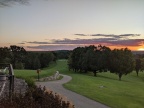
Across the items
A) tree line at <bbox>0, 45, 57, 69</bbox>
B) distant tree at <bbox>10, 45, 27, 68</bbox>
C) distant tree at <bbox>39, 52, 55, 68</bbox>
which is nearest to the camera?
tree line at <bbox>0, 45, 57, 69</bbox>

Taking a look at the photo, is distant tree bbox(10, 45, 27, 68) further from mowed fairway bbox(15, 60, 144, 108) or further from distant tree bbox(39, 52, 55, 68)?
distant tree bbox(39, 52, 55, 68)

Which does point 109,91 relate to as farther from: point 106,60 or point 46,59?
point 46,59

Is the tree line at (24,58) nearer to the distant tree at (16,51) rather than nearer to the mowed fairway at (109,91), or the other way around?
the distant tree at (16,51)

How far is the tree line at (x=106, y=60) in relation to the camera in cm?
5819

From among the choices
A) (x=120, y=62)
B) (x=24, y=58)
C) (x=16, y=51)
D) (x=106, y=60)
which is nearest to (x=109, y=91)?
(x=16, y=51)

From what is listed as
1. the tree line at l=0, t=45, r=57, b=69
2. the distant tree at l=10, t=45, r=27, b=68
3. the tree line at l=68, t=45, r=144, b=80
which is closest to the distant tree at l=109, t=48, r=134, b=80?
the tree line at l=68, t=45, r=144, b=80

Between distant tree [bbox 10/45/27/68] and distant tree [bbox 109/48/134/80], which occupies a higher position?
distant tree [bbox 10/45/27/68]

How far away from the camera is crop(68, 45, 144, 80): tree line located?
58188mm

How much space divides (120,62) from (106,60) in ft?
8.68

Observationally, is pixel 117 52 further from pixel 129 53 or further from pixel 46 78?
pixel 46 78

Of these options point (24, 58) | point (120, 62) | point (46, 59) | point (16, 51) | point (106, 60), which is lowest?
point (46, 59)

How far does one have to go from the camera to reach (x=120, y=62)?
190ft

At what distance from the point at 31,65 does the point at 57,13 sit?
46068mm

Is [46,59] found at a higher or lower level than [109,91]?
lower
